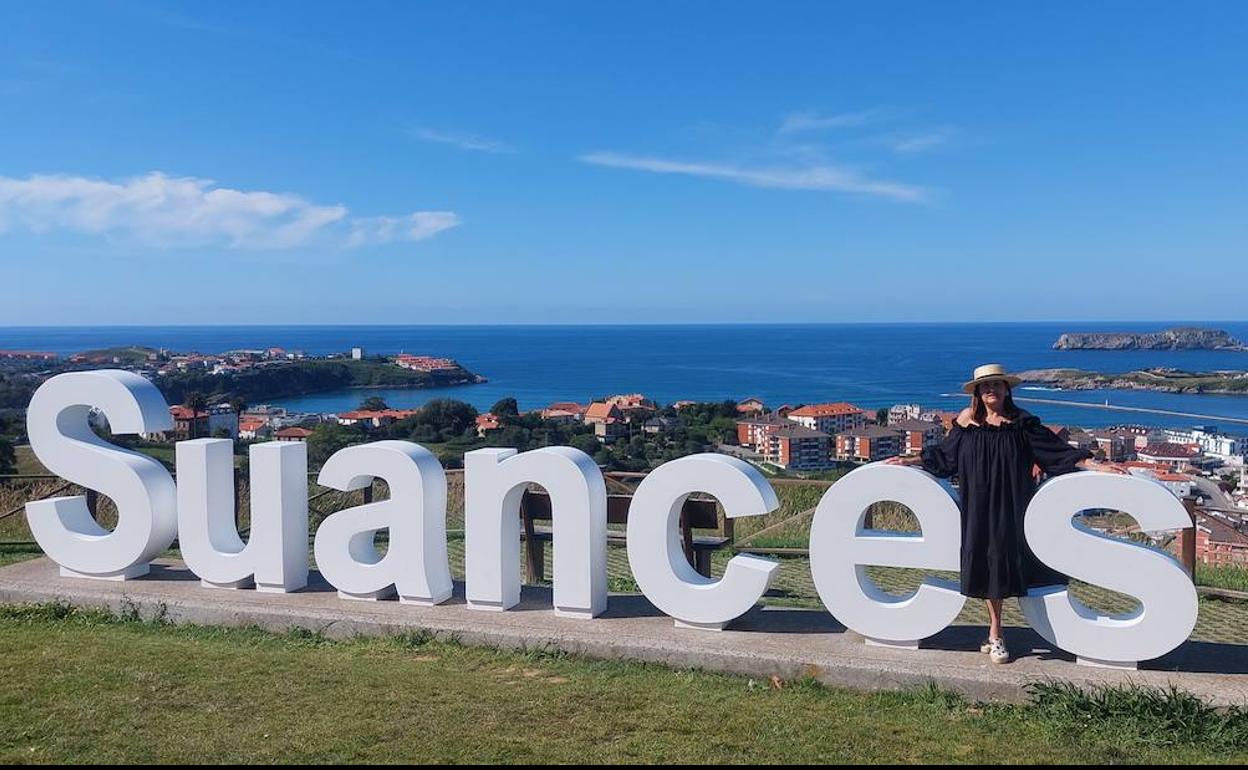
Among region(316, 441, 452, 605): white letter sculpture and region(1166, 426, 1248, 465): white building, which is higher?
region(316, 441, 452, 605): white letter sculpture

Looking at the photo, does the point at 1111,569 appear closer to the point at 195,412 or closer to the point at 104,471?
the point at 104,471

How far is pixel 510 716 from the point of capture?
218 inches

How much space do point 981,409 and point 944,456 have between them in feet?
1.45

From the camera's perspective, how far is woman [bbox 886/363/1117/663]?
6.46 m

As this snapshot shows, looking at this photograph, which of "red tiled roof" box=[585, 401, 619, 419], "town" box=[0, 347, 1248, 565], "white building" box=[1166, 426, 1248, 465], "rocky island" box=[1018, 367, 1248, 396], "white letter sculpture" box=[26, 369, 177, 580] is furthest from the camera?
"rocky island" box=[1018, 367, 1248, 396]

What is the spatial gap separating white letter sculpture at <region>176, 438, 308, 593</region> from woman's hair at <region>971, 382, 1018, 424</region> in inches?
221

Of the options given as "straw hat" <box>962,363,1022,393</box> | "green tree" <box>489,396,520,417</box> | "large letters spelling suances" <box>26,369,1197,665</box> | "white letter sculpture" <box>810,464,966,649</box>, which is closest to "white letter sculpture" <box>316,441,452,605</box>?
"large letters spelling suances" <box>26,369,1197,665</box>

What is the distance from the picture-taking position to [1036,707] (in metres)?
5.80

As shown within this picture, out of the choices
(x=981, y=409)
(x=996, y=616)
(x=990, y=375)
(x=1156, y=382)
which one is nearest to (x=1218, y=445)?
(x=996, y=616)

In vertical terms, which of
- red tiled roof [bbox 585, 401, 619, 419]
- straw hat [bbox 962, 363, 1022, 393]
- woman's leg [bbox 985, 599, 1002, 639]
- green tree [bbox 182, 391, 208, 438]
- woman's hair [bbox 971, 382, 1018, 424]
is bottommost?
red tiled roof [bbox 585, 401, 619, 419]

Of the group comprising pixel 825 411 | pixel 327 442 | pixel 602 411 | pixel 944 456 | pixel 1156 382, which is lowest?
pixel 1156 382

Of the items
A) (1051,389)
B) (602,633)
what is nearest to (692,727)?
(602,633)

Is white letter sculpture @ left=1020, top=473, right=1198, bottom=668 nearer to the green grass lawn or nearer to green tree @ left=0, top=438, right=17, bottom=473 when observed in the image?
the green grass lawn

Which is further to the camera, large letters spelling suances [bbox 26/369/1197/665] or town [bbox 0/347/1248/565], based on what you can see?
town [bbox 0/347/1248/565]
